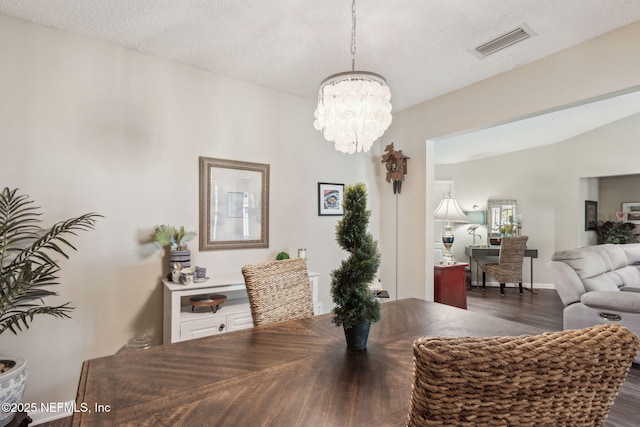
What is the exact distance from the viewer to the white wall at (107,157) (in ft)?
6.83

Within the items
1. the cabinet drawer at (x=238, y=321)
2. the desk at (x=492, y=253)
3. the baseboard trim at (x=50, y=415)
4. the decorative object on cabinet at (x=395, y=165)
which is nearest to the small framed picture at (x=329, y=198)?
the decorative object on cabinet at (x=395, y=165)

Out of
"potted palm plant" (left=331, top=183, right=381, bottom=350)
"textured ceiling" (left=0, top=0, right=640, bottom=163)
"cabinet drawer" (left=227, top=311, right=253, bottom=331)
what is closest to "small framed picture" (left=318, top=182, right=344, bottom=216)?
"textured ceiling" (left=0, top=0, right=640, bottom=163)

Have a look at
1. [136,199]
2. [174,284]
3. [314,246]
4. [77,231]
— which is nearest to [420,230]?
[314,246]

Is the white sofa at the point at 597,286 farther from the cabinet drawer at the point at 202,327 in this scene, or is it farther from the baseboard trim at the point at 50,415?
the baseboard trim at the point at 50,415

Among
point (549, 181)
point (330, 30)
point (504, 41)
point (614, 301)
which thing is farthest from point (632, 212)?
point (330, 30)

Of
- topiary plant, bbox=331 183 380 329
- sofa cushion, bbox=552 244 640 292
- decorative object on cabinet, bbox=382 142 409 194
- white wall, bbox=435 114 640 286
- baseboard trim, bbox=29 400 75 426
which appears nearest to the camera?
topiary plant, bbox=331 183 380 329

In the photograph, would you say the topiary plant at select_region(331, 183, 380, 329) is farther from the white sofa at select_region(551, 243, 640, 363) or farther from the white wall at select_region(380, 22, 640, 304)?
the white sofa at select_region(551, 243, 640, 363)

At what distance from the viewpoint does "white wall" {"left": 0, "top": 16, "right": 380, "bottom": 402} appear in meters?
2.08

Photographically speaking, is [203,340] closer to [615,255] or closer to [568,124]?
[615,255]

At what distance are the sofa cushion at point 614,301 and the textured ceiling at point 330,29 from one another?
2.21 metres

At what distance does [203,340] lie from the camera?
138 cm

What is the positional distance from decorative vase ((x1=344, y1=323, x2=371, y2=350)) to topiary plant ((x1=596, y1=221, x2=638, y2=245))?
648cm

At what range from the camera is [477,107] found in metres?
2.93

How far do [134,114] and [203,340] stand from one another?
1916 millimetres
